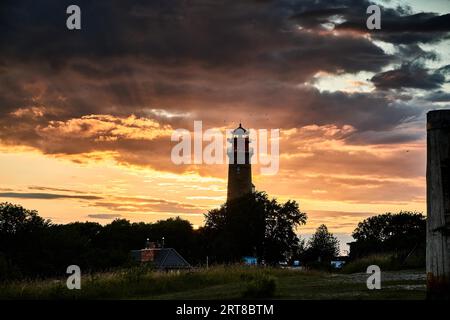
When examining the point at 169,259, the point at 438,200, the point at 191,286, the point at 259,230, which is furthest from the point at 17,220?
the point at 438,200

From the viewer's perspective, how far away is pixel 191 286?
66.1ft

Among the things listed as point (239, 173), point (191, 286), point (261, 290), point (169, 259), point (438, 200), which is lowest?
point (169, 259)

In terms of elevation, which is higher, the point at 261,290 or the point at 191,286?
the point at 261,290

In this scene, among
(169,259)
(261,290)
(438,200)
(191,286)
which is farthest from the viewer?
(169,259)

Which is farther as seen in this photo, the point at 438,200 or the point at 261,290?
the point at 261,290

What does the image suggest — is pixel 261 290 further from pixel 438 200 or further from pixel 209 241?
pixel 209 241

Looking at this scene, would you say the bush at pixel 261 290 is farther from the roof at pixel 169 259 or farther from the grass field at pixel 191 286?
the roof at pixel 169 259

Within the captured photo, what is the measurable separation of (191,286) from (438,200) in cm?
1260

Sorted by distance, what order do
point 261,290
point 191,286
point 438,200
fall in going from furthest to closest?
1. point 191,286
2. point 261,290
3. point 438,200

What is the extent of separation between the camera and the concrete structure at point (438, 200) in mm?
8914

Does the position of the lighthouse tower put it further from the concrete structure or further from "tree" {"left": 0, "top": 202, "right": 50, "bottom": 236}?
the concrete structure

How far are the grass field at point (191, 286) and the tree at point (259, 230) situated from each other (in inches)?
1641
